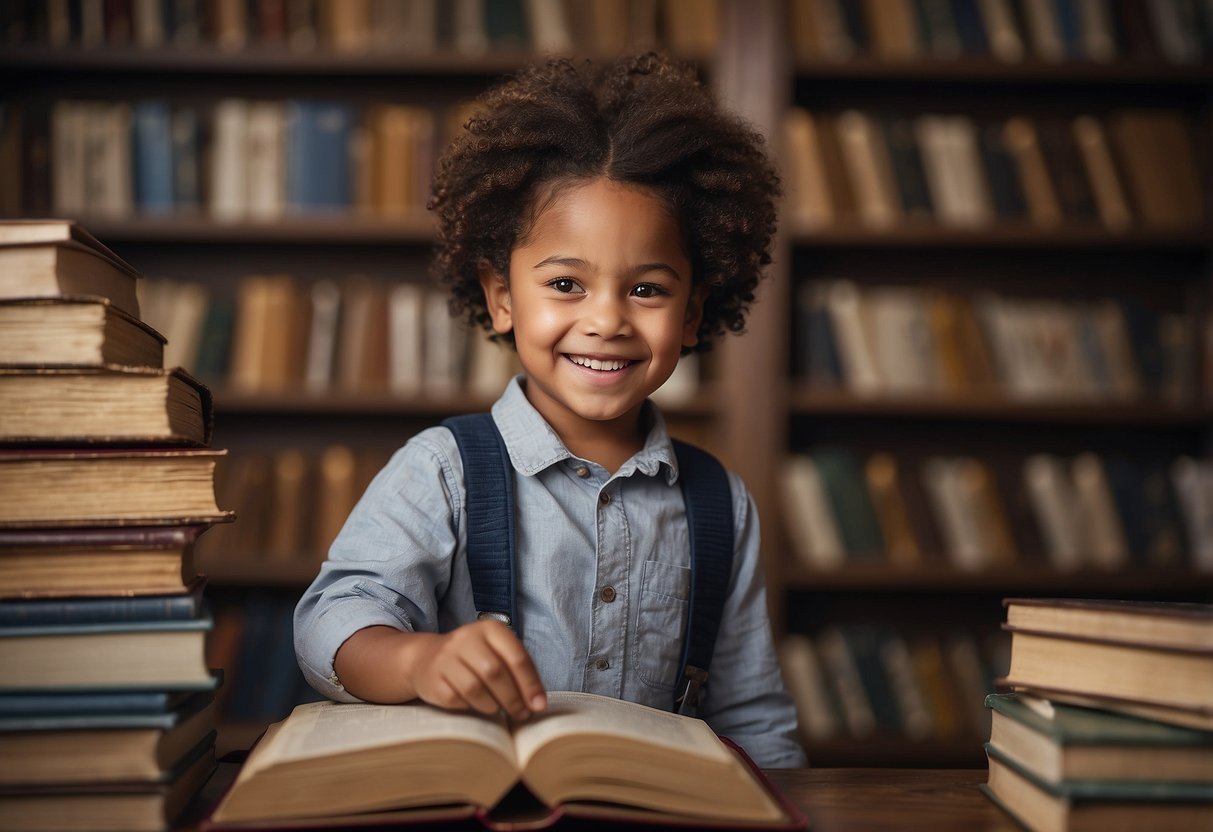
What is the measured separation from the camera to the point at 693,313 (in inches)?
49.7

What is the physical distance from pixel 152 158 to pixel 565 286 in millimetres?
1685

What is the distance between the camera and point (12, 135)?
237 centimetres

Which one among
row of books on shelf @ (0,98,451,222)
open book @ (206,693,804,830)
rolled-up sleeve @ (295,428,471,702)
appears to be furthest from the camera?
row of books on shelf @ (0,98,451,222)

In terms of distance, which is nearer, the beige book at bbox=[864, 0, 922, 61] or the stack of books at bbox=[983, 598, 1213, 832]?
the stack of books at bbox=[983, 598, 1213, 832]

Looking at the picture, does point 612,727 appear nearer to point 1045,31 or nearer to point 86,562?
point 86,562

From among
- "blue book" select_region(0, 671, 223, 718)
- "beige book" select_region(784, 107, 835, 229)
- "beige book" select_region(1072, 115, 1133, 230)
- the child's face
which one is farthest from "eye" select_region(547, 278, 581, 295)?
"beige book" select_region(1072, 115, 1133, 230)

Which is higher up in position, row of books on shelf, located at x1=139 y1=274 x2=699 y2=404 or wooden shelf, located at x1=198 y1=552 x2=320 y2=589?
row of books on shelf, located at x1=139 y1=274 x2=699 y2=404

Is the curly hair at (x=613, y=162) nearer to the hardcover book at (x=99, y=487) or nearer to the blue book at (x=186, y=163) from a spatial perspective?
the hardcover book at (x=99, y=487)

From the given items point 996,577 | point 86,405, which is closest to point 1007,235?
point 996,577

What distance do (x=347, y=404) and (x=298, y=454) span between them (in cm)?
23

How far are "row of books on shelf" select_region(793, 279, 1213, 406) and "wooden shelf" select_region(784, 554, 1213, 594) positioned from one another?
0.39 metres

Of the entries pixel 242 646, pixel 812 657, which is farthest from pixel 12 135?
pixel 812 657

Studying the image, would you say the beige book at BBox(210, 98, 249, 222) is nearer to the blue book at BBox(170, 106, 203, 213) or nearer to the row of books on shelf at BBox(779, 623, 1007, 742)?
the blue book at BBox(170, 106, 203, 213)

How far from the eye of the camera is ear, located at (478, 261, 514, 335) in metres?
1.25
